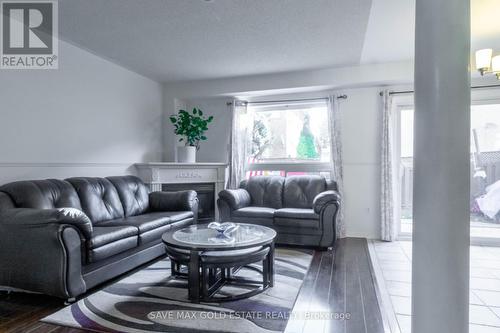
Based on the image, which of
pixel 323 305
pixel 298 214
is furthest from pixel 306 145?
pixel 323 305

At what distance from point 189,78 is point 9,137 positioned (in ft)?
8.82

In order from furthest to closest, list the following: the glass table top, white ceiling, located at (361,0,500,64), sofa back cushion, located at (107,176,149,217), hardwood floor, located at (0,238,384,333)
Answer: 1. sofa back cushion, located at (107,176,149,217)
2. white ceiling, located at (361,0,500,64)
3. the glass table top
4. hardwood floor, located at (0,238,384,333)

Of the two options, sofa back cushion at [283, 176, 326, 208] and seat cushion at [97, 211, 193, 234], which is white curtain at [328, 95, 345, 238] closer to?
sofa back cushion at [283, 176, 326, 208]

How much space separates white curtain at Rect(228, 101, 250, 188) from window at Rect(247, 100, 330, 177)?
0.11 m

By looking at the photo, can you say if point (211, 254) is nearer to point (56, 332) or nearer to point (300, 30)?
point (56, 332)

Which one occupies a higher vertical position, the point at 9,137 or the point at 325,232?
the point at 9,137

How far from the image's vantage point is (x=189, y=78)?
498cm

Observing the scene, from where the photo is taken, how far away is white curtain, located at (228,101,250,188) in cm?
511

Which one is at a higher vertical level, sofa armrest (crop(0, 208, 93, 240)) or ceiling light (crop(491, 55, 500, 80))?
ceiling light (crop(491, 55, 500, 80))

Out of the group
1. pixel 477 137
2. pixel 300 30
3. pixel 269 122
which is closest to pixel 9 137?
pixel 300 30

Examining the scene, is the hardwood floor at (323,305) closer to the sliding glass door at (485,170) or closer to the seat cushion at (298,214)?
the seat cushion at (298,214)

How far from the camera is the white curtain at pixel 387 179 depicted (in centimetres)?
432

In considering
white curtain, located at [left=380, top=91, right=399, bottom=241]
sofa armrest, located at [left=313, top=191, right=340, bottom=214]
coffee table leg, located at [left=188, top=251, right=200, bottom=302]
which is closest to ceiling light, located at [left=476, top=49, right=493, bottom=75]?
white curtain, located at [left=380, top=91, right=399, bottom=241]

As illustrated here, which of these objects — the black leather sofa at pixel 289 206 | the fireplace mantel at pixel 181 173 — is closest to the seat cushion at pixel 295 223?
the black leather sofa at pixel 289 206
